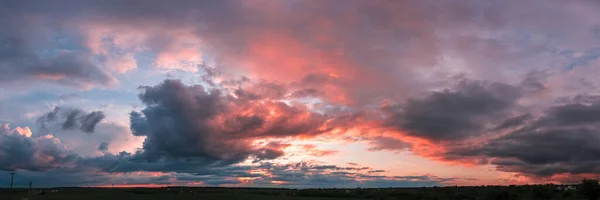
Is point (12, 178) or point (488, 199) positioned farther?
point (12, 178)

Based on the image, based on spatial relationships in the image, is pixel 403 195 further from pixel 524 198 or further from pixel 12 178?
pixel 12 178

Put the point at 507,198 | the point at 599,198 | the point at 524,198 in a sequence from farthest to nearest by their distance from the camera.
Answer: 1. the point at 524,198
2. the point at 507,198
3. the point at 599,198

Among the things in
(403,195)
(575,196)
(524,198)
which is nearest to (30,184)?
(403,195)

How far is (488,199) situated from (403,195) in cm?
4163

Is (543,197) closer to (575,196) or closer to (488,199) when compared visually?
(575,196)

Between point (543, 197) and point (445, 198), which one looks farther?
point (445, 198)

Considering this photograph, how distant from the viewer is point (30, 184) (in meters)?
134

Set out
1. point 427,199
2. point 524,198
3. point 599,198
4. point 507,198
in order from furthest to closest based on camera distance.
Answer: point 427,199 → point 524,198 → point 507,198 → point 599,198

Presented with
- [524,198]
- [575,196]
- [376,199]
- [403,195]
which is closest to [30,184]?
[376,199]

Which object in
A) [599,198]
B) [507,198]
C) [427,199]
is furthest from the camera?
[427,199]

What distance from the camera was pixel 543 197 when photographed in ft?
438

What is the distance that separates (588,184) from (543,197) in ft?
127

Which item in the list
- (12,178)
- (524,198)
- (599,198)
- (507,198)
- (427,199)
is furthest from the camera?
(12,178)

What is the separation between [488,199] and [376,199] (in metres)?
36.7
